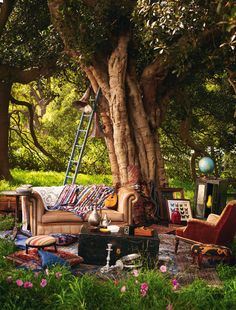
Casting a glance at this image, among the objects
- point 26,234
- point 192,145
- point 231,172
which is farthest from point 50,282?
point 231,172

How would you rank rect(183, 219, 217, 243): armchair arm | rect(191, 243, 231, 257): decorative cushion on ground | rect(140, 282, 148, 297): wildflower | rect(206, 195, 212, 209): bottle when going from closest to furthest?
rect(140, 282, 148, 297): wildflower, rect(191, 243, 231, 257): decorative cushion on ground, rect(183, 219, 217, 243): armchair arm, rect(206, 195, 212, 209): bottle

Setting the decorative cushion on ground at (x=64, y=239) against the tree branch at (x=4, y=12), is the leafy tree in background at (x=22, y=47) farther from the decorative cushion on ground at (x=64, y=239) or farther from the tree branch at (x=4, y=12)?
the decorative cushion on ground at (x=64, y=239)

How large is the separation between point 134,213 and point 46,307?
449 centimetres

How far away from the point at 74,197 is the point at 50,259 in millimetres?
2916

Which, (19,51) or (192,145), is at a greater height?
(19,51)

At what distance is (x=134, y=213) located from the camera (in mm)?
8859

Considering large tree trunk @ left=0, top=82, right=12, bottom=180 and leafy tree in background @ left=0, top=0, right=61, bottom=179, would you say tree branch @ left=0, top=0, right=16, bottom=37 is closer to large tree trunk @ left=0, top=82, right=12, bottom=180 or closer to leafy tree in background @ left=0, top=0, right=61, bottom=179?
leafy tree in background @ left=0, top=0, right=61, bottom=179

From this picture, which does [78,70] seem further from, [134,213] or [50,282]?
[50,282]

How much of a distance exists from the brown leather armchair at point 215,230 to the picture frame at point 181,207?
93.5 inches

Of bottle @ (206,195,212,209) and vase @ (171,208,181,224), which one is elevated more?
bottle @ (206,195,212,209)

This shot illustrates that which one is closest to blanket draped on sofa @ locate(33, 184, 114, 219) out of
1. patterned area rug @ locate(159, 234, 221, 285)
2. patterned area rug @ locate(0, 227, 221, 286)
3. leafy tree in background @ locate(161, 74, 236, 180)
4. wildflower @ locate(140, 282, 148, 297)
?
patterned area rug @ locate(0, 227, 221, 286)

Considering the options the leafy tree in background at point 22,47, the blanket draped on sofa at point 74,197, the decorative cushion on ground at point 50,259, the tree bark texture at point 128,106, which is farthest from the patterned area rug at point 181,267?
the leafy tree in background at point 22,47

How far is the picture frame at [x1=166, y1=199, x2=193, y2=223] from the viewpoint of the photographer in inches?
363

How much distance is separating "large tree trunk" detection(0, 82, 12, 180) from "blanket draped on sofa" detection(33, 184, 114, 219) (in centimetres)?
423
